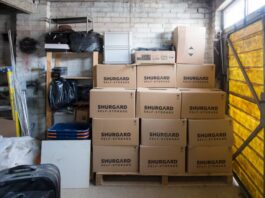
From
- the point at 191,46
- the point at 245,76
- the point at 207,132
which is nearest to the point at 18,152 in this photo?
the point at 207,132

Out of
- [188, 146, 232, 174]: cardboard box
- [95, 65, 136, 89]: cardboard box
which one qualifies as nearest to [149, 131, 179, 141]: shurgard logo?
[188, 146, 232, 174]: cardboard box

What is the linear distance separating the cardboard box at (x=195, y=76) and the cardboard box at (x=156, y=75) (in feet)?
0.30

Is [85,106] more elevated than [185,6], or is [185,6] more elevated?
[185,6]

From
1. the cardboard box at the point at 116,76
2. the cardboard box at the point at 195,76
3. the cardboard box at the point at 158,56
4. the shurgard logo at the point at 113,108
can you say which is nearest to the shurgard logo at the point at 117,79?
the cardboard box at the point at 116,76

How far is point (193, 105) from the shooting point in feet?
9.55

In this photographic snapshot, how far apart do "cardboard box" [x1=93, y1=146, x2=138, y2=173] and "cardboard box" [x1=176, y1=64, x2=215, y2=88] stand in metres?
1.03

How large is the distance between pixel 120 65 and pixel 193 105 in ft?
3.30

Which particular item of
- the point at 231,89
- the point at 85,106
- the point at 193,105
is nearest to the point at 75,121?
the point at 85,106

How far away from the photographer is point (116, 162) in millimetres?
2975

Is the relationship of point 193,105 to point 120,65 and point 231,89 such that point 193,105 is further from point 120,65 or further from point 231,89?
point 120,65

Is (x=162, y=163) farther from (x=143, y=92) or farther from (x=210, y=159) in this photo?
(x=143, y=92)

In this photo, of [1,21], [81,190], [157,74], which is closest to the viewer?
[81,190]

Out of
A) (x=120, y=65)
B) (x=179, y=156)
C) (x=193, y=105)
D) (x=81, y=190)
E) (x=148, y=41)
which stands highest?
(x=148, y=41)

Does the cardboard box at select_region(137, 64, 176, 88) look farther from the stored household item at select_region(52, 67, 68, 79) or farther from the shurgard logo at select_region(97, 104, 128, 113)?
the stored household item at select_region(52, 67, 68, 79)
